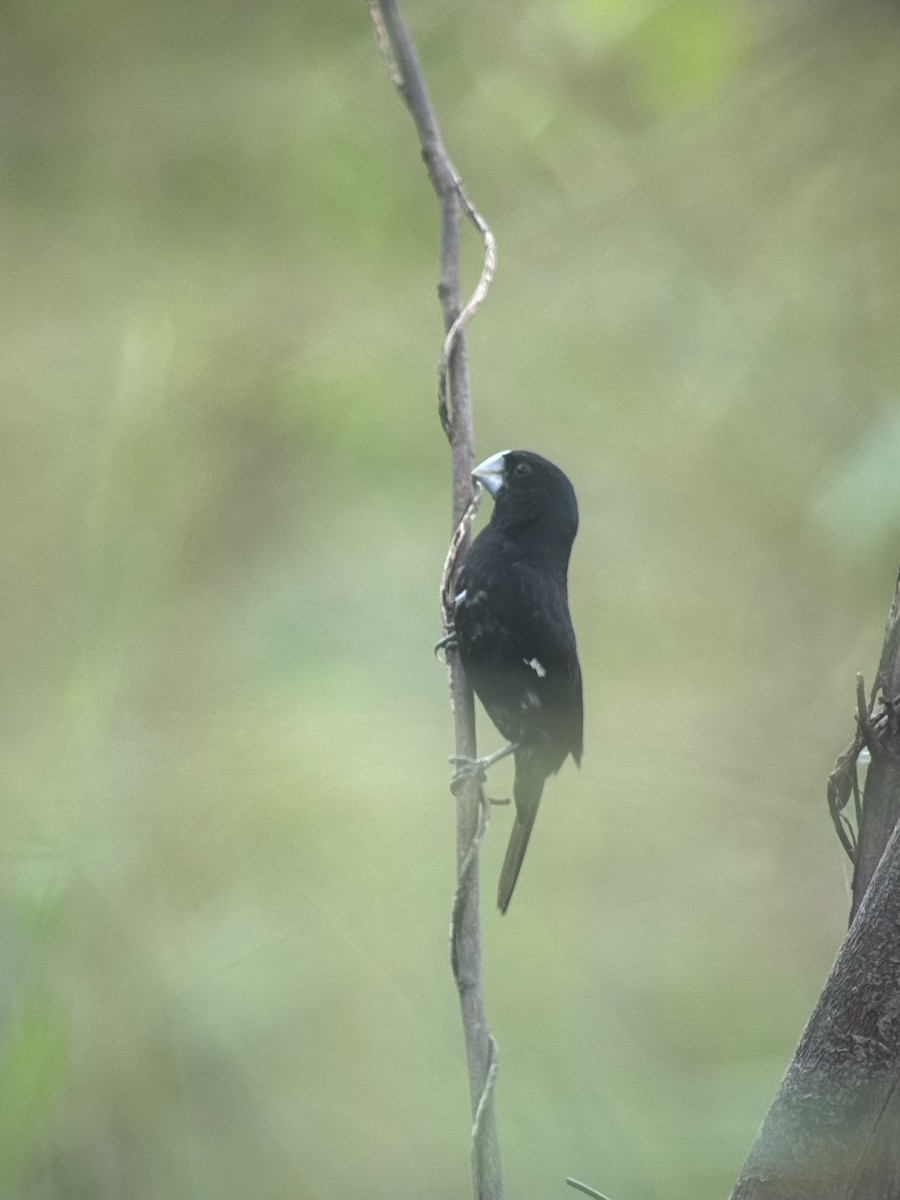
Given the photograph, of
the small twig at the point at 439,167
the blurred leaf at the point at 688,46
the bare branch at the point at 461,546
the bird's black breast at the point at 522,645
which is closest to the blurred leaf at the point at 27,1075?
the bare branch at the point at 461,546

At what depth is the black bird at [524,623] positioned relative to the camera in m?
1.17

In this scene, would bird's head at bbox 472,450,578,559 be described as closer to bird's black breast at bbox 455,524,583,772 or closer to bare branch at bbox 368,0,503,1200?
bird's black breast at bbox 455,524,583,772

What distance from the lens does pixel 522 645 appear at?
1.19 meters

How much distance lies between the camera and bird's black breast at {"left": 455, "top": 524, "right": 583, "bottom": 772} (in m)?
1.16

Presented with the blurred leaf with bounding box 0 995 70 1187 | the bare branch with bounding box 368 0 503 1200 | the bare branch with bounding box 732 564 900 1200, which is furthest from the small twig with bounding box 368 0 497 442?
the blurred leaf with bounding box 0 995 70 1187

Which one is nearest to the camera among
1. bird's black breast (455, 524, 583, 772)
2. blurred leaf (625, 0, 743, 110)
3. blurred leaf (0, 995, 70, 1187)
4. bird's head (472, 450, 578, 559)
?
blurred leaf (0, 995, 70, 1187)

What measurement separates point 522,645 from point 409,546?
811mm

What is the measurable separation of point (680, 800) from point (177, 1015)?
81 centimetres

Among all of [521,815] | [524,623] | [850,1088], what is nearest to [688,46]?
[524,623]

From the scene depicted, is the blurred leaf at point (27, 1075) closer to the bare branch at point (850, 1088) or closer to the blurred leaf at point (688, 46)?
the bare branch at point (850, 1088)

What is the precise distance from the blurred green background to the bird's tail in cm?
32

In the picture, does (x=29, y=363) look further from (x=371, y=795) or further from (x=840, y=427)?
(x=840, y=427)

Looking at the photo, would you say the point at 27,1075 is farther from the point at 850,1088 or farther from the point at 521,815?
the point at 850,1088

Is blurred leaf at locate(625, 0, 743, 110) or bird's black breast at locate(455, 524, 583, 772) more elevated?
blurred leaf at locate(625, 0, 743, 110)
